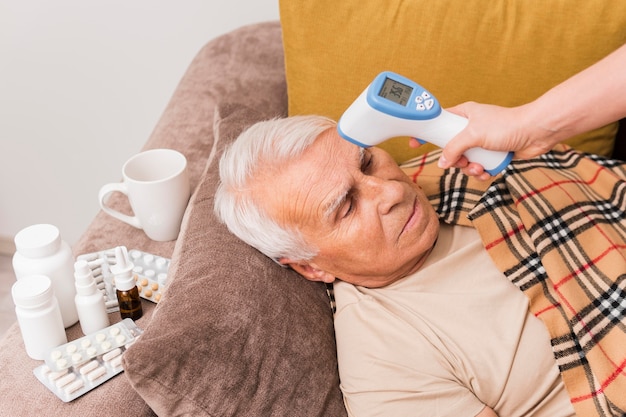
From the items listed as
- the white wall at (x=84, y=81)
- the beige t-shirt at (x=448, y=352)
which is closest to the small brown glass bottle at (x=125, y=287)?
the beige t-shirt at (x=448, y=352)

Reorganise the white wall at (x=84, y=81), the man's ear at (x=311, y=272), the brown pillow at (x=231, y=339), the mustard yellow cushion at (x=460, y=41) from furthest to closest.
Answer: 1. the white wall at (x=84, y=81)
2. the mustard yellow cushion at (x=460, y=41)
3. the man's ear at (x=311, y=272)
4. the brown pillow at (x=231, y=339)

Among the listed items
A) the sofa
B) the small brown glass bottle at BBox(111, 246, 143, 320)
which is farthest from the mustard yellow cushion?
the small brown glass bottle at BBox(111, 246, 143, 320)

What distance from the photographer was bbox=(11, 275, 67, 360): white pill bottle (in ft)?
3.88

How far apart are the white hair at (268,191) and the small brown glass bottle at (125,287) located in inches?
8.2

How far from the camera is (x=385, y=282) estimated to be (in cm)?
144

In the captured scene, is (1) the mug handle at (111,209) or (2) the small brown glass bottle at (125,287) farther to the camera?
(1) the mug handle at (111,209)

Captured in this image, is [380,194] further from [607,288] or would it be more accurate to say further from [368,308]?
[607,288]

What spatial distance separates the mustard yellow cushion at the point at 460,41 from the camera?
5.05 ft

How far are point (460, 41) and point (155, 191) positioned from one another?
74 cm

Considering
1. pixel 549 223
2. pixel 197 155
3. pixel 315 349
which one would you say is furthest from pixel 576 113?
pixel 197 155

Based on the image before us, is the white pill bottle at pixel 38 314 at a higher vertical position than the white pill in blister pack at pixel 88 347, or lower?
higher

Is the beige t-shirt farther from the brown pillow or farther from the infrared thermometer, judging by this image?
the infrared thermometer

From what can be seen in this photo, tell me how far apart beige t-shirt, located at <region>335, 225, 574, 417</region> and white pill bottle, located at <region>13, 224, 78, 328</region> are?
519 millimetres

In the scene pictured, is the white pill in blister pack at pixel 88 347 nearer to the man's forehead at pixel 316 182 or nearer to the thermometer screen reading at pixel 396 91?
the man's forehead at pixel 316 182
